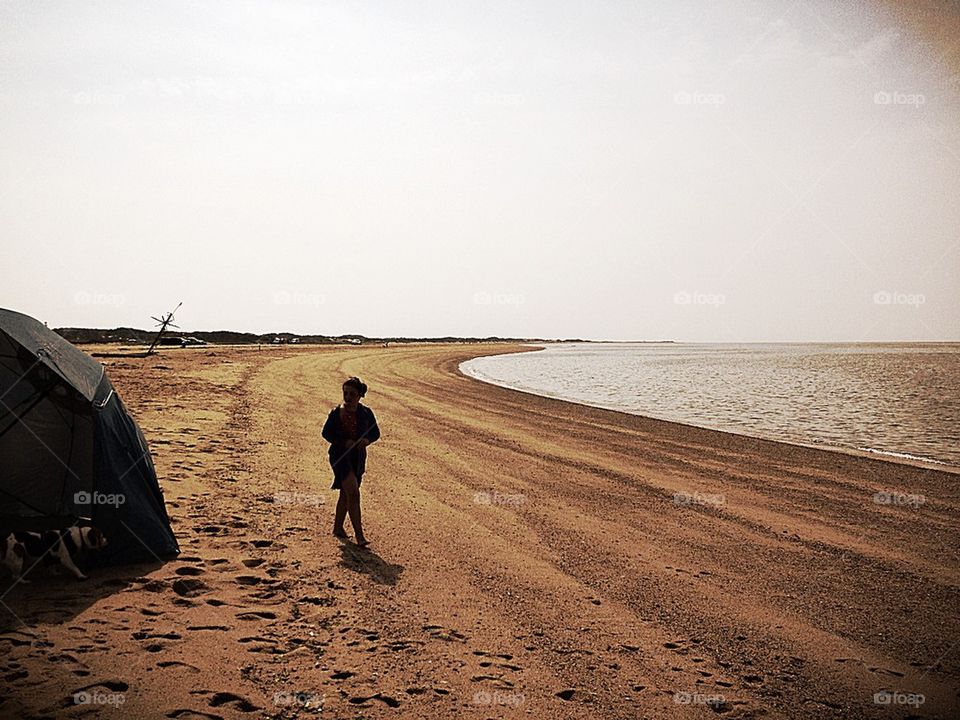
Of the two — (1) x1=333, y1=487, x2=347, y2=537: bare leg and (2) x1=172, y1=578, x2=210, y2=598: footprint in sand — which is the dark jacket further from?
(2) x1=172, y1=578, x2=210, y2=598: footprint in sand

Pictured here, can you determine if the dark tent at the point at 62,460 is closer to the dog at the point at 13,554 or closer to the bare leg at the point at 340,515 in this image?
the dog at the point at 13,554

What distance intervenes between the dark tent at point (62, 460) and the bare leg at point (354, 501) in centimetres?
193

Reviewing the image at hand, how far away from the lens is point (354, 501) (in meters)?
7.73

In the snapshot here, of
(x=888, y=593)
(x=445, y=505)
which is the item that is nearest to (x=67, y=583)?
(x=445, y=505)

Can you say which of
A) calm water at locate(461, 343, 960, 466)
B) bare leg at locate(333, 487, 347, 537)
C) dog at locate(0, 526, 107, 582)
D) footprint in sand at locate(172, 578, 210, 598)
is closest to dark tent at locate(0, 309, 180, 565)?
dog at locate(0, 526, 107, 582)

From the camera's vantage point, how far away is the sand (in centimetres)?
460

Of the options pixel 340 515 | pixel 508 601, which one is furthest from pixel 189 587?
pixel 508 601

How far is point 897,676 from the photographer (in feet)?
16.7

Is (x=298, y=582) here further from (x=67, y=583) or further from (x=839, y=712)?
(x=839, y=712)

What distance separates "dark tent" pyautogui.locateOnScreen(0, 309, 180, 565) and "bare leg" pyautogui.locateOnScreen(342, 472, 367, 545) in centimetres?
193

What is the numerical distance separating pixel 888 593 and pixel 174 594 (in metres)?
7.28

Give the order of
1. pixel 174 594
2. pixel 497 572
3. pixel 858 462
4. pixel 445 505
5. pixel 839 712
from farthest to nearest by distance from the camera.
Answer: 1. pixel 858 462
2. pixel 445 505
3. pixel 497 572
4. pixel 174 594
5. pixel 839 712

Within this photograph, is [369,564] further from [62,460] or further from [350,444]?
[62,460]

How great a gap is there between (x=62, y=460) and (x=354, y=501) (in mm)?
3057
